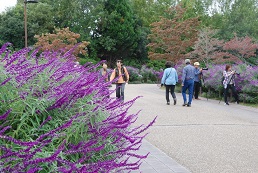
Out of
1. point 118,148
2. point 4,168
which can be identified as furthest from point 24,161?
point 118,148

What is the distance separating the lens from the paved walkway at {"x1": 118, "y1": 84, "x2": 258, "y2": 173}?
5.27m

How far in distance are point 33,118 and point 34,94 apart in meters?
0.22

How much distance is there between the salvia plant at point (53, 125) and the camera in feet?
6.02

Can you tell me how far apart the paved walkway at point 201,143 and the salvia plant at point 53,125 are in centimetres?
264

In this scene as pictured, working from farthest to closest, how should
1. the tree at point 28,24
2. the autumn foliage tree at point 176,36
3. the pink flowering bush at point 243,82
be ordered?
the tree at point 28,24, the autumn foliage tree at point 176,36, the pink flowering bush at point 243,82

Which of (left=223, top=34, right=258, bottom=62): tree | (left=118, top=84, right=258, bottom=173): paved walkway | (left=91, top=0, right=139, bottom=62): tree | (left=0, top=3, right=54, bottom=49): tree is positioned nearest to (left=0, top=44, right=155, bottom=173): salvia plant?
(left=118, top=84, right=258, bottom=173): paved walkway

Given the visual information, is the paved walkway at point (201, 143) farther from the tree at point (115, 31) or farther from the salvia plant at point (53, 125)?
the tree at point (115, 31)

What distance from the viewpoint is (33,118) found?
2.14 metres

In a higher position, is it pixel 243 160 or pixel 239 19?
pixel 239 19

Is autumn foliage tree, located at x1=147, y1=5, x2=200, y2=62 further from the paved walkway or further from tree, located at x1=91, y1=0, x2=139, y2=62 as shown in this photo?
tree, located at x1=91, y1=0, x2=139, y2=62

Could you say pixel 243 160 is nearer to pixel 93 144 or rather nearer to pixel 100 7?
pixel 93 144

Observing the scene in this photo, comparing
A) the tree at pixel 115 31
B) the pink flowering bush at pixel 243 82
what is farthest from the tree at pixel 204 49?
the tree at pixel 115 31

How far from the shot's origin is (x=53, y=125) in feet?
7.11

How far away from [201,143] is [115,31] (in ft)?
140
